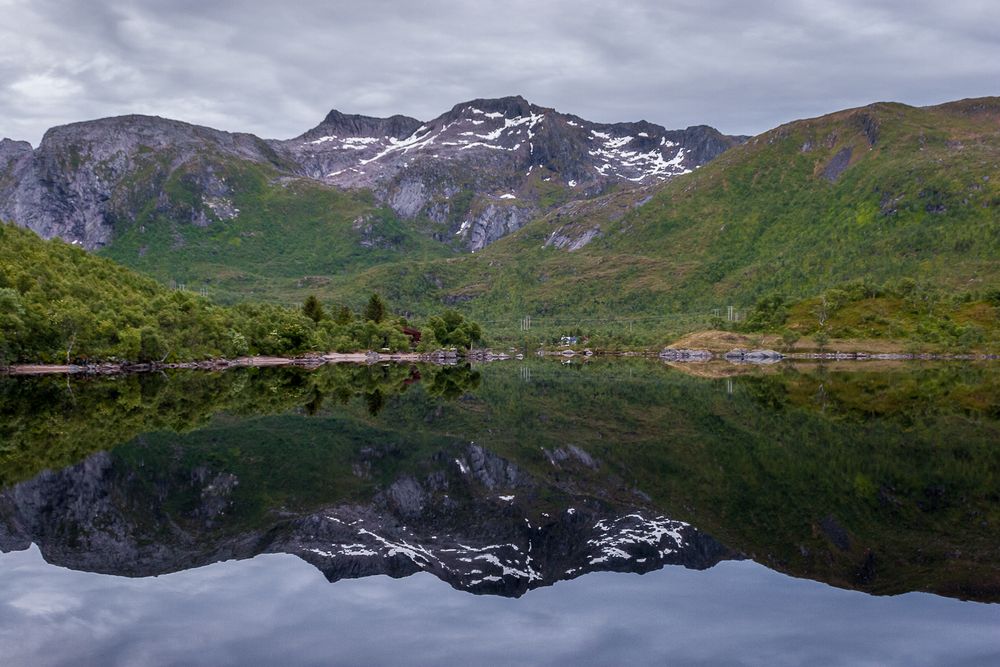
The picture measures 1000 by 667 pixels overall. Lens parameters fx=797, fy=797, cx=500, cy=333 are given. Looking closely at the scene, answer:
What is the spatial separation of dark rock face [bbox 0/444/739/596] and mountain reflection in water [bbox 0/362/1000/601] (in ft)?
0.29

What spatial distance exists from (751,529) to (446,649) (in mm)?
10028

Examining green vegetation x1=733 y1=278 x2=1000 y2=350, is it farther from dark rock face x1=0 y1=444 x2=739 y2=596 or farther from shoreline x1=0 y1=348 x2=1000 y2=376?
dark rock face x1=0 y1=444 x2=739 y2=596

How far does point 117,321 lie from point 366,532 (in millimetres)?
82426

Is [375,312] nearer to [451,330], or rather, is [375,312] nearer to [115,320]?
[451,330]

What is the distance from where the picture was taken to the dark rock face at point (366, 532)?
16672mm

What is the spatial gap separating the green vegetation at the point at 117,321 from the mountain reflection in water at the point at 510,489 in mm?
39467

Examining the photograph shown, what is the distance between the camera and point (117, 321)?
91062mm

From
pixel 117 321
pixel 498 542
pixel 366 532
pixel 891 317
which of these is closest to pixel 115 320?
pixel 117 321

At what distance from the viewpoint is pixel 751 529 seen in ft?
63.4

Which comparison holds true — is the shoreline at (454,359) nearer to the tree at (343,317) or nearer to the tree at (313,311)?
the tree at (343,317)

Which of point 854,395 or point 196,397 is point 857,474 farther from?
point 196,397

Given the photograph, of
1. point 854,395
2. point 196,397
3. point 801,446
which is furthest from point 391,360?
point 801,446

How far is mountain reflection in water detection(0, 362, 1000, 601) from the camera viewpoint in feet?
56.2

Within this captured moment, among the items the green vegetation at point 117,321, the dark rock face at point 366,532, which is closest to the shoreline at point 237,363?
the green vegetation at point 117,321
